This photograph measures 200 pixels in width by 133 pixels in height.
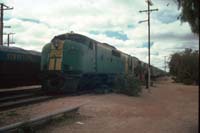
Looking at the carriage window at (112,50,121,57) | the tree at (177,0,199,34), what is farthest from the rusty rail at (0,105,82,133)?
the carriage window at (112,50,121,57)

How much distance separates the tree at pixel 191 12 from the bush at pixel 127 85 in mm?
11691

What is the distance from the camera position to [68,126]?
8.73m

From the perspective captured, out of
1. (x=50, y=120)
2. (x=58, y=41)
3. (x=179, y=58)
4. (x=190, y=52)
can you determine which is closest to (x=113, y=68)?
(x=58, y=41)

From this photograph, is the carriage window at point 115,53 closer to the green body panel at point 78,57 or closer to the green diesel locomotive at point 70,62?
the green body panel at point 78,57

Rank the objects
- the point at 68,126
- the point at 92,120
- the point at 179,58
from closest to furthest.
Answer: the point at 68,126 → the point at 92,120 → the point at 179,58

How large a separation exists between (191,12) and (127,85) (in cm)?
1244

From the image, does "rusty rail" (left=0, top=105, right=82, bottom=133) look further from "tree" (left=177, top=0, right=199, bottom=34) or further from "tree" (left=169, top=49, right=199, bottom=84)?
→ "tree" (left=169, top=49, right=199, bottom=84)

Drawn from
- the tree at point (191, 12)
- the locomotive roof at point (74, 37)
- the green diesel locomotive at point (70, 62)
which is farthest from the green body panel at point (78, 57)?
the tree at point (191, 12)

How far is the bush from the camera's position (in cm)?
2006

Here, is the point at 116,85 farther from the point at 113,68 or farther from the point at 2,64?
the point at 2,64

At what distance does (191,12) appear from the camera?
26.4 feet

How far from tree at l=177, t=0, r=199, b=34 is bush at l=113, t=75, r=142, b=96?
11.7 m

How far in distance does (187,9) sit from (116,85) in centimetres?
1303

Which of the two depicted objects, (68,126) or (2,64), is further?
(2,64)
